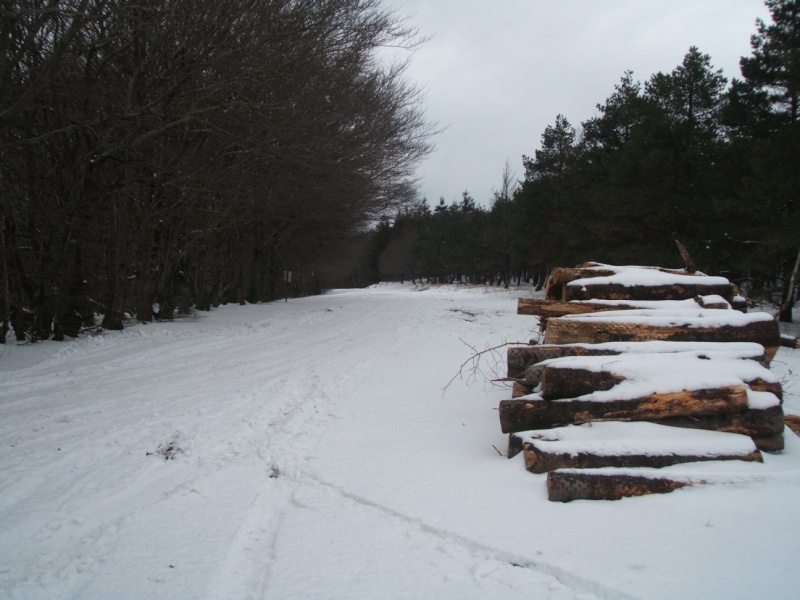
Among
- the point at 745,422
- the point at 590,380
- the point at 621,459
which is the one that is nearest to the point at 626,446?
the point at 621,459

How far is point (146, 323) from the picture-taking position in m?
11.5

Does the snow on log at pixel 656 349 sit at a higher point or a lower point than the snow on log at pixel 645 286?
lower

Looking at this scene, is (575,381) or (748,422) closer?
(748,422)

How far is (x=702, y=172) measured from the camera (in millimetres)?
17031

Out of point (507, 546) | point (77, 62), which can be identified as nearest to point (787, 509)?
point (507, 546)

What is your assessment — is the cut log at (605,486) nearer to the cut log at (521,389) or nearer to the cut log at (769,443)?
the cut log at (769,443)

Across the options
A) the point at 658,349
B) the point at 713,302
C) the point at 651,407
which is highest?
the point at 713,302

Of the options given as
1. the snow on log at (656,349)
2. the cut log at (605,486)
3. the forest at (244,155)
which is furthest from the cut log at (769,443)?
the forest at (244,155)

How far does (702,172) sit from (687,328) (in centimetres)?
1579

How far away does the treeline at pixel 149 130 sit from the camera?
25.5 feet

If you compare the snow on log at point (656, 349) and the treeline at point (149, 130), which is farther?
the treeline at point (149, 130)

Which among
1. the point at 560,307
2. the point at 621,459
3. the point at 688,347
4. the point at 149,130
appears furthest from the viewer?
the point at 149,130

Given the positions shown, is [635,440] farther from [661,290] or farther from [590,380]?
[661,290]

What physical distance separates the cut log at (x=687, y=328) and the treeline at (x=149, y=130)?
6.83 m
